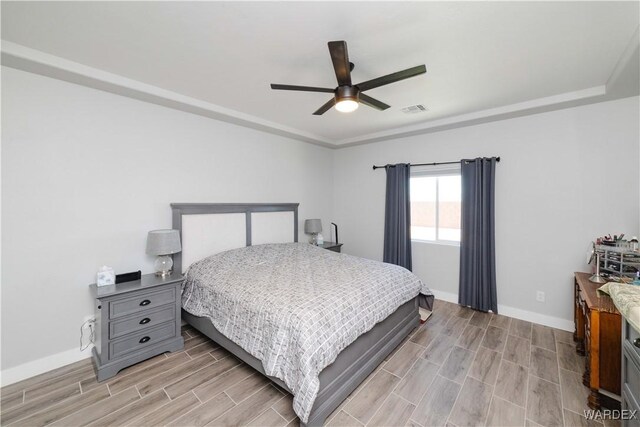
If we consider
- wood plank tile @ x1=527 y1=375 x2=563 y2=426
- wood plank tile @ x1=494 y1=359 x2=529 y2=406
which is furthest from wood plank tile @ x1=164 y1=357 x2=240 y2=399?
wood plank tile @ x1=527 y1=375 x2=563 y2=426

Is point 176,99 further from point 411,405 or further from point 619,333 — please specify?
point 619,333

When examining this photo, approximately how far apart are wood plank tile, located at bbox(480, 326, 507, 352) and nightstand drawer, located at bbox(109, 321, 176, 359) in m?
3.16

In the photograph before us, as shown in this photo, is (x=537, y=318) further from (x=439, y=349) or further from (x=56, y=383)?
(x=56, y=383)

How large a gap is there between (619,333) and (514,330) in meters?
1.34

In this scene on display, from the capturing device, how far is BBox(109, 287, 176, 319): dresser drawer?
223cm

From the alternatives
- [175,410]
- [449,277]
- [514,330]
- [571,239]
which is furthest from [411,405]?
[571,239]

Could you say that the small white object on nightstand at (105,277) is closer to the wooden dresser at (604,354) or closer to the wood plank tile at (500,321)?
the wooden dresser at (604,354)

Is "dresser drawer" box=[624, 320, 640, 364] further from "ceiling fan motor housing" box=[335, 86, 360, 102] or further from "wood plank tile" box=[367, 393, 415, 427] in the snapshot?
"ceiling fan motor housing" box=[335, 86, 360, 102]

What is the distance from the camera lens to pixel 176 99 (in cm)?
279

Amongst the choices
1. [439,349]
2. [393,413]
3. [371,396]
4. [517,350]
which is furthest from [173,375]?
[517,350]

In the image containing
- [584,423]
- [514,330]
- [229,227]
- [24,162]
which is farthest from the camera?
[229,227]

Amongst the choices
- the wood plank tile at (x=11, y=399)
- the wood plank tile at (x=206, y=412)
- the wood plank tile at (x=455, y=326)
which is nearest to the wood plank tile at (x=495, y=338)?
Result: the wood plank tile at (x=455, y=326)

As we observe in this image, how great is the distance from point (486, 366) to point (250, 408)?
2041 mm

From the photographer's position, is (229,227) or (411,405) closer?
(411,405)
